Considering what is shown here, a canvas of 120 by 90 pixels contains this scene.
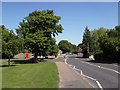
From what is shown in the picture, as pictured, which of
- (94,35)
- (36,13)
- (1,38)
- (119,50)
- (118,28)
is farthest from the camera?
(94,35)

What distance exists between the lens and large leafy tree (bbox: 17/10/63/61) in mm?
59812

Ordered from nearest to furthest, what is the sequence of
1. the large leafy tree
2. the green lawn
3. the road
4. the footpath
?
1. the green lawn
2. the footpath
3. the road
4. the large leafy tree

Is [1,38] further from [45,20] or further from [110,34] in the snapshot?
[110,34]

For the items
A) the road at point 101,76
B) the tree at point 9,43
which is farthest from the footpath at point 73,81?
Answer: the tree at point 9,43

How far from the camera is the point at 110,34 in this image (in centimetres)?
6384

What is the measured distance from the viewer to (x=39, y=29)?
64.2 meters

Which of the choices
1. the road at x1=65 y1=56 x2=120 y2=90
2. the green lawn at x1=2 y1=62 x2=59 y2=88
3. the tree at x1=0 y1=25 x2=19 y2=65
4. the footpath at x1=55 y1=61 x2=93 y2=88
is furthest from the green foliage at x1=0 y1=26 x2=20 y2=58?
the footpath at x1=55 y1=61 x2=93 y2=88

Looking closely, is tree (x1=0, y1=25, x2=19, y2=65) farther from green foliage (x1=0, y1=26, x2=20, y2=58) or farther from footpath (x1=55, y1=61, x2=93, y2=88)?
footpath (x1=55, y1=61, x2=93, y2=88)

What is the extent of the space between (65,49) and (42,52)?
136 metres

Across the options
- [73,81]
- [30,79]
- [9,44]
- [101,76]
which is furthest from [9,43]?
[73,81]

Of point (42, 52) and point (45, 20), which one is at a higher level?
point (45, 20)

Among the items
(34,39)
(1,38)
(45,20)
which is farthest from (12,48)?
(45,20)

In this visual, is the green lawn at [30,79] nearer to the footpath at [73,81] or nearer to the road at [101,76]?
the footpath at [73,81]

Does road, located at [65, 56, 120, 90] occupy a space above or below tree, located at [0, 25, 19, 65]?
below
